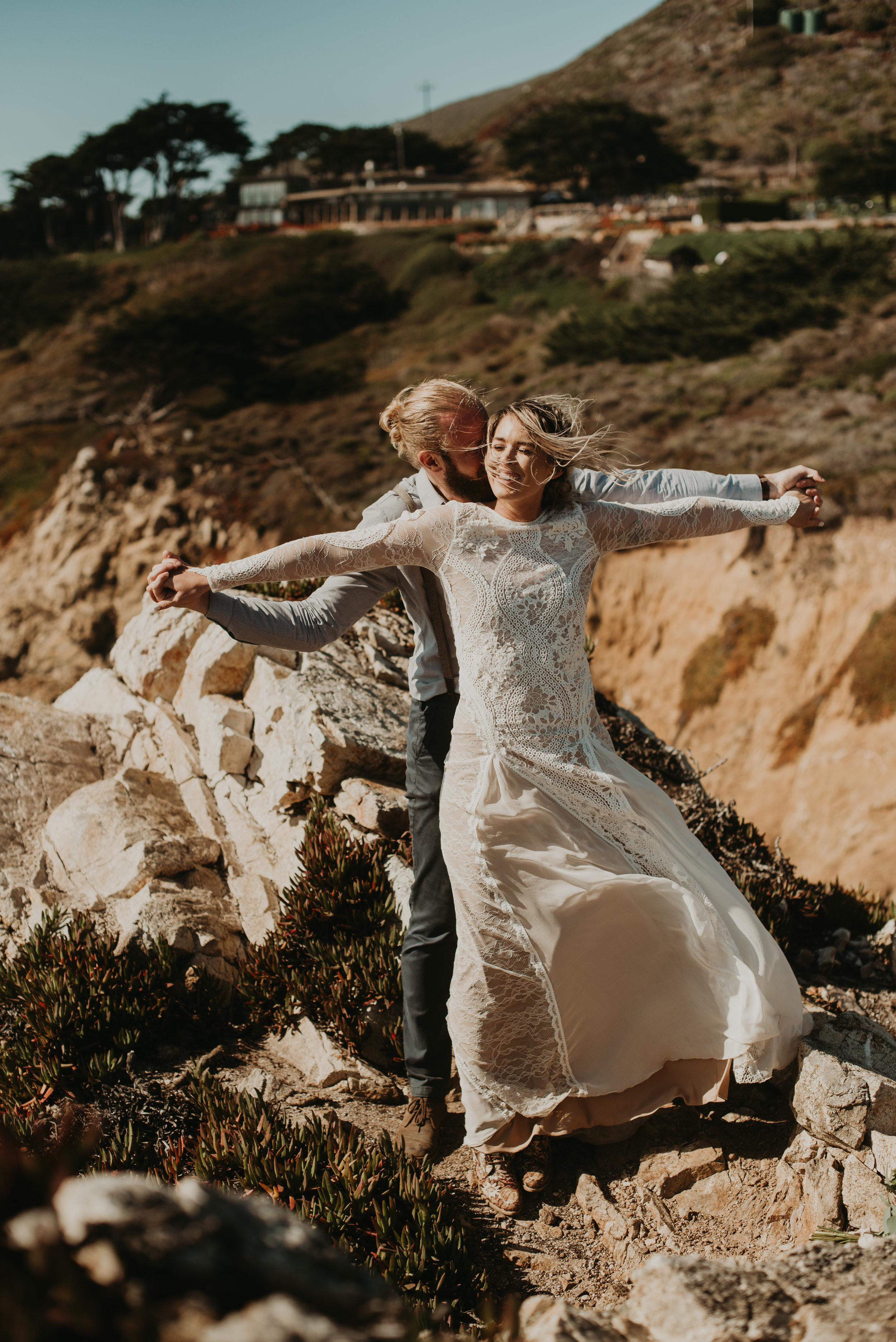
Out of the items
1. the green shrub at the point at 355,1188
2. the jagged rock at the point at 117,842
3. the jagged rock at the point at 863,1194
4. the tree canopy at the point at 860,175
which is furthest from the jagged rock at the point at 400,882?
the tree canopy at the point at 860,175

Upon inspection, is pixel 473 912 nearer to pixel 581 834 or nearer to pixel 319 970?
pixel 581 834

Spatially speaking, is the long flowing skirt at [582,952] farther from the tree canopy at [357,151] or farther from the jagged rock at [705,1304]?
the tree canopy at [357,151]

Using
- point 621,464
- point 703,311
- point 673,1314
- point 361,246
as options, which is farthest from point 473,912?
point 361,246

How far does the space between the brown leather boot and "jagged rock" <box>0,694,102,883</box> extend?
8.72ft

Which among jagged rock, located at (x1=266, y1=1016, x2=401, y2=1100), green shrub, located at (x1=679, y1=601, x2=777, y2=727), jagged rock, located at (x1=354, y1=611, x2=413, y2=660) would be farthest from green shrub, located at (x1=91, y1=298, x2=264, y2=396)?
jagged rock, located at (x1=266, y1=1016, x2=401, y2=1100)

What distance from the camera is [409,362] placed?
35.1 m

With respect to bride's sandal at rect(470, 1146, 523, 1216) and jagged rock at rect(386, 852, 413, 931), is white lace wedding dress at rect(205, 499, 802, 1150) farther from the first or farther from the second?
jagged rock at rect(386, 852, 413, 931)

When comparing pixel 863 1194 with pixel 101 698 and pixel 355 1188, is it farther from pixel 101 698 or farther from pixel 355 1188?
pixel 101 698

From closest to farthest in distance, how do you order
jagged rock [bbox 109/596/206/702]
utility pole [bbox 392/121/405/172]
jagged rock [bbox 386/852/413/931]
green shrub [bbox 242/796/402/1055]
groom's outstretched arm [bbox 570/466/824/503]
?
groom's outstretched arm [bbox 570/466/824/503], green shrub [bbox 242/796/402/1055], jagged rock [bbox 386/852/413/931], jagged rock [bbox 109/596/206/702], utility pole [bbox 392/121/405/172]

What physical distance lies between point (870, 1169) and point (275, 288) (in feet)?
150

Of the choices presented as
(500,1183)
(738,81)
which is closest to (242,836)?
(500,1183)

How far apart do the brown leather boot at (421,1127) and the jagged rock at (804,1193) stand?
1.24 metres

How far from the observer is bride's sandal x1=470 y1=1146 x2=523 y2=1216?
3.45 m

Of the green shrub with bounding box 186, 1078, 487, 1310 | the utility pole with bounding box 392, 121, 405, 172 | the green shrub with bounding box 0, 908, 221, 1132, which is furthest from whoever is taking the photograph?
the utility pole with bounding box 392, 121, 405, 172
